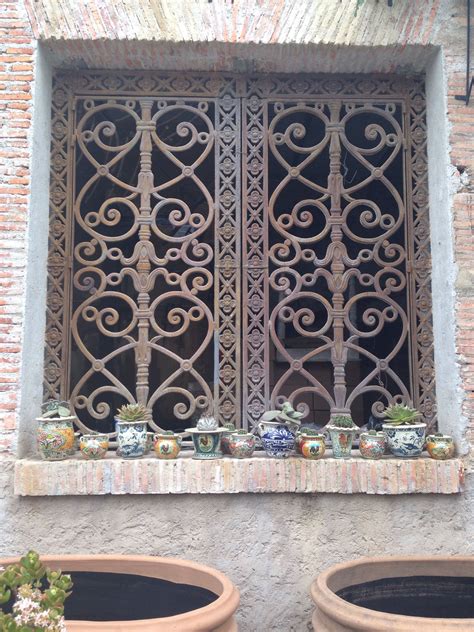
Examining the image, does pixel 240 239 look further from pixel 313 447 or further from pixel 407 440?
pixel 407 440

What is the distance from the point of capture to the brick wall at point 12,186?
11.1ft

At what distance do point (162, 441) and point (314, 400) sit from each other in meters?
3.39

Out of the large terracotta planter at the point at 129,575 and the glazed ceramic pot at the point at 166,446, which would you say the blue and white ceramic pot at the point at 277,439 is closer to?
the glazed ceramic pot at the point at 166,446

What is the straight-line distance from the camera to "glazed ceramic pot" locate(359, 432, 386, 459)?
3.42 m

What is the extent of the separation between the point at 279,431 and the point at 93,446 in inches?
42.4

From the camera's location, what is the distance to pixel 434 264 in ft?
12.4

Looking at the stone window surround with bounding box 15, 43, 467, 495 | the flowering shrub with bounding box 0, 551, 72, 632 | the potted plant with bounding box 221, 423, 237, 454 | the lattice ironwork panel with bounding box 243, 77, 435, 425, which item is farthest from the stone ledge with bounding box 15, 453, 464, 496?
the flowering shrub with bounding box 0, 551, 72, 632

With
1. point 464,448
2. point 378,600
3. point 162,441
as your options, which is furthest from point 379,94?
point 378,600

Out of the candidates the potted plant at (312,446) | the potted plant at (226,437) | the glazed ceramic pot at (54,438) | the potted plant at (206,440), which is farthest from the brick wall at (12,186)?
the potted plant at (312,446)

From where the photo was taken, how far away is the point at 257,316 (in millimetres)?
3771

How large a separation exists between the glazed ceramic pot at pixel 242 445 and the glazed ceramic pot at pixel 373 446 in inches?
26.0

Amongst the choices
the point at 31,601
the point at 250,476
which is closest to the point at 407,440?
the point at 250,476

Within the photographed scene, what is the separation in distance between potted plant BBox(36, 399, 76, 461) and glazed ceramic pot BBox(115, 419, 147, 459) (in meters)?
0.29

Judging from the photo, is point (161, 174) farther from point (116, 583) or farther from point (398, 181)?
point (116, 583)
